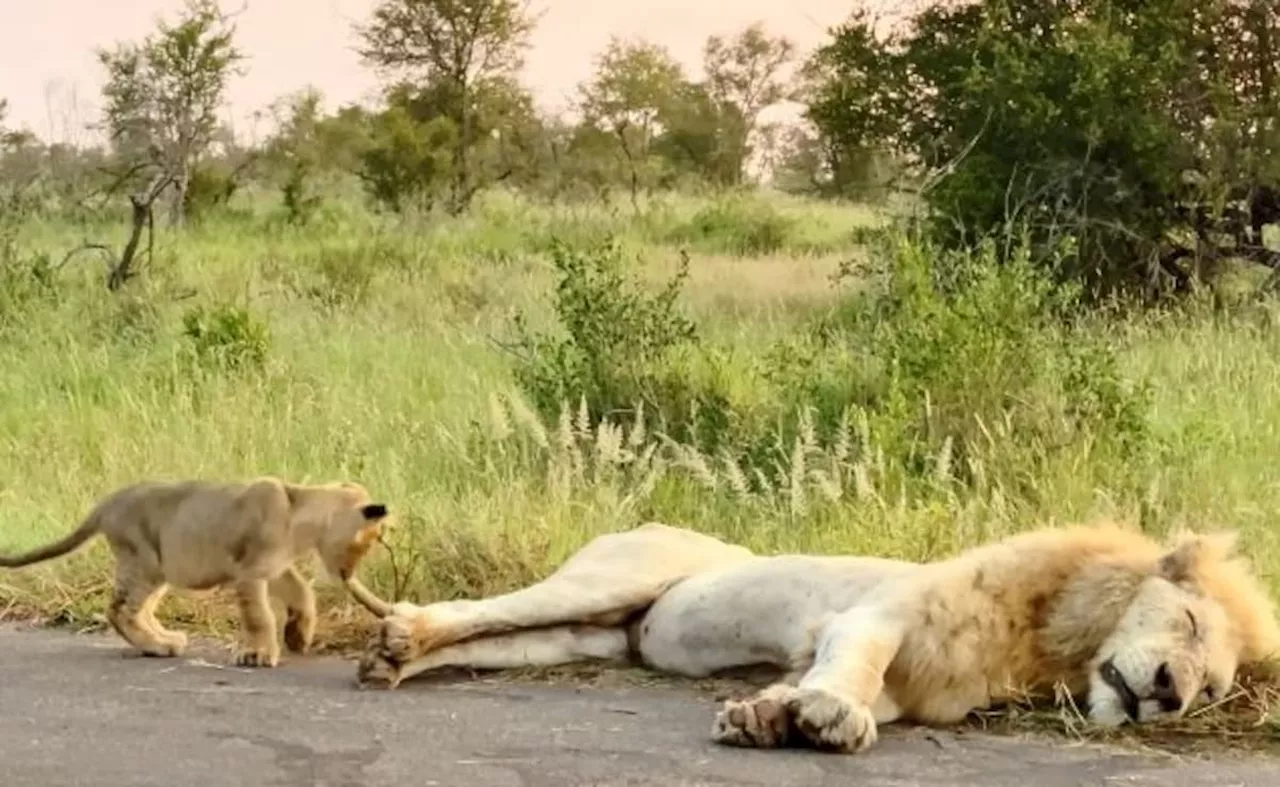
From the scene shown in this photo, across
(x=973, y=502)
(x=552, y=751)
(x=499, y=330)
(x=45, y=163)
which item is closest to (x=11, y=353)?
(x=499, y=330)

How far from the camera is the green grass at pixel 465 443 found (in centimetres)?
619

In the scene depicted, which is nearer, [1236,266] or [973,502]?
[973,502]

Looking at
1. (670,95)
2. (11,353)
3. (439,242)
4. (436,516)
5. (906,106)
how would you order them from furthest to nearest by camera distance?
(670,95)
(439,242)
(906,106)
(11,353)
(436,516)

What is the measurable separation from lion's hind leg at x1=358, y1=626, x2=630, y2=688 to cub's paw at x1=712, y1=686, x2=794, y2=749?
3.39 ft

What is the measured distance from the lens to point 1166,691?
14.4ft

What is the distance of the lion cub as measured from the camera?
494 cm

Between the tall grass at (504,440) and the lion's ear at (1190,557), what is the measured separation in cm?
115

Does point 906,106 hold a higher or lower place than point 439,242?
higher

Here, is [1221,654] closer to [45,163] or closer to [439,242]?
[439,242]

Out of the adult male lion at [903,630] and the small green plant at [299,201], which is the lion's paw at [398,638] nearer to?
the adult male lion at [903,630]

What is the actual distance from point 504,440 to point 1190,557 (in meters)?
3.59

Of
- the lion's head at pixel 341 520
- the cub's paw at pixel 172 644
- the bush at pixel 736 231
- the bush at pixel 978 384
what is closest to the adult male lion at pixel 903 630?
the lion's head at pixel 341 520

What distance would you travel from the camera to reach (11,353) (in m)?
11.4

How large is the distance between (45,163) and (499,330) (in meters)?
15.4
